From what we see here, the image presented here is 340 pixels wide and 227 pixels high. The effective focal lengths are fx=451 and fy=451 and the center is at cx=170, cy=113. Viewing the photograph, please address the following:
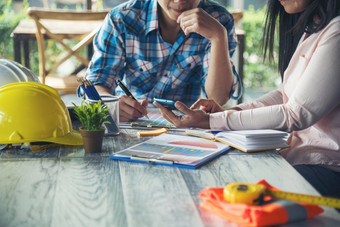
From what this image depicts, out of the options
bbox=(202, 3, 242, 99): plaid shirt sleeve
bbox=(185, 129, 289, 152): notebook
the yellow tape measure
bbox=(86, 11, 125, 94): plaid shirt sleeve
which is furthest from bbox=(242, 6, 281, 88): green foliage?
the yellow tape measure

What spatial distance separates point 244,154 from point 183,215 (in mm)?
416

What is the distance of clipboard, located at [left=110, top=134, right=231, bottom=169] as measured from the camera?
103 centimetres

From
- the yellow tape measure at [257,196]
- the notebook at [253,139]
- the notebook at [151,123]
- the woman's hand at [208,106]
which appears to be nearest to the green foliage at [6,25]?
the notebook at [151,123]

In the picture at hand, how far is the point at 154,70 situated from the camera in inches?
80.6

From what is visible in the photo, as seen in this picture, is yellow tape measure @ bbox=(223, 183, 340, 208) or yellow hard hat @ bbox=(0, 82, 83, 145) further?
yellow hard hat @ bbox=(0, 82, 83, 145)

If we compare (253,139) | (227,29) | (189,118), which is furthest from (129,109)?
(227,29)

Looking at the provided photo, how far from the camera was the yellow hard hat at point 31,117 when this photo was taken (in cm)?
116

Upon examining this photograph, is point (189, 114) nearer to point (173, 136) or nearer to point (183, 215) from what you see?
point (173, 136)

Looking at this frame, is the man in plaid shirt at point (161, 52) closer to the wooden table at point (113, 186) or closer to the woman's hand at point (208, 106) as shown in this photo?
the woman's hand at point (208, 106)

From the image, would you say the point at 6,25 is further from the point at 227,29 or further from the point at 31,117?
the point at 31,117

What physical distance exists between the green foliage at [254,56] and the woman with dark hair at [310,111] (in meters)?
4.13

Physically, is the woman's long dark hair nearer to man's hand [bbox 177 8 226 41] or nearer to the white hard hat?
man's hand [bbox 177 8 226 41]

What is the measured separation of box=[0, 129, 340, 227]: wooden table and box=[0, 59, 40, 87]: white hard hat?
385 millimetres

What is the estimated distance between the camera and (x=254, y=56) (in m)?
5.78
